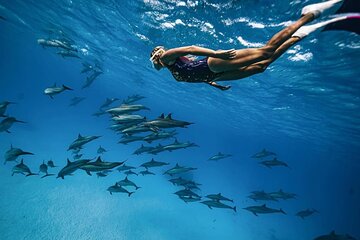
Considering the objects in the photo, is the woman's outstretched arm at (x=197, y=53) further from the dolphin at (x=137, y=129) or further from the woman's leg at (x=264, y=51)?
the dolphin at (x=137, y=129)

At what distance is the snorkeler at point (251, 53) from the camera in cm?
425

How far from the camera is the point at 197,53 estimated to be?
14.2ft

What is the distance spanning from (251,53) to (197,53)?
0.94 metres

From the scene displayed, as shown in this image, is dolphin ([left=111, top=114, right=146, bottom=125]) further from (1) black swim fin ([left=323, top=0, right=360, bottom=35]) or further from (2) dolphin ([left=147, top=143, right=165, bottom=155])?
(1) black swim fin ([left=323, top=0, right=360, bottom=35])

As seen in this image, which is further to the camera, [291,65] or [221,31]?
[291,65]

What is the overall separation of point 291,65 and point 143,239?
15242 mm

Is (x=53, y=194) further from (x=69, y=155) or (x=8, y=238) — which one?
(x=69, y=155)

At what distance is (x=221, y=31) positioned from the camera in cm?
1644

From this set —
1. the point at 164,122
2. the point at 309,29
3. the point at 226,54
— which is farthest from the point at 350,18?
the point at 164,122

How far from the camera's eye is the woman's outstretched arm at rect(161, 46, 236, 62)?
13.7ft

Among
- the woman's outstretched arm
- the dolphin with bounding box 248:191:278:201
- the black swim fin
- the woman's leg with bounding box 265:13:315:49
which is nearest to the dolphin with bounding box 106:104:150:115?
the woman's outstretched arm

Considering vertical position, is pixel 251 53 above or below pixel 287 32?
below

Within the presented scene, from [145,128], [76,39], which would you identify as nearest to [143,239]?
[145,128]

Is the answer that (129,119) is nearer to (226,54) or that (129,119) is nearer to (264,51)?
(226,54)
